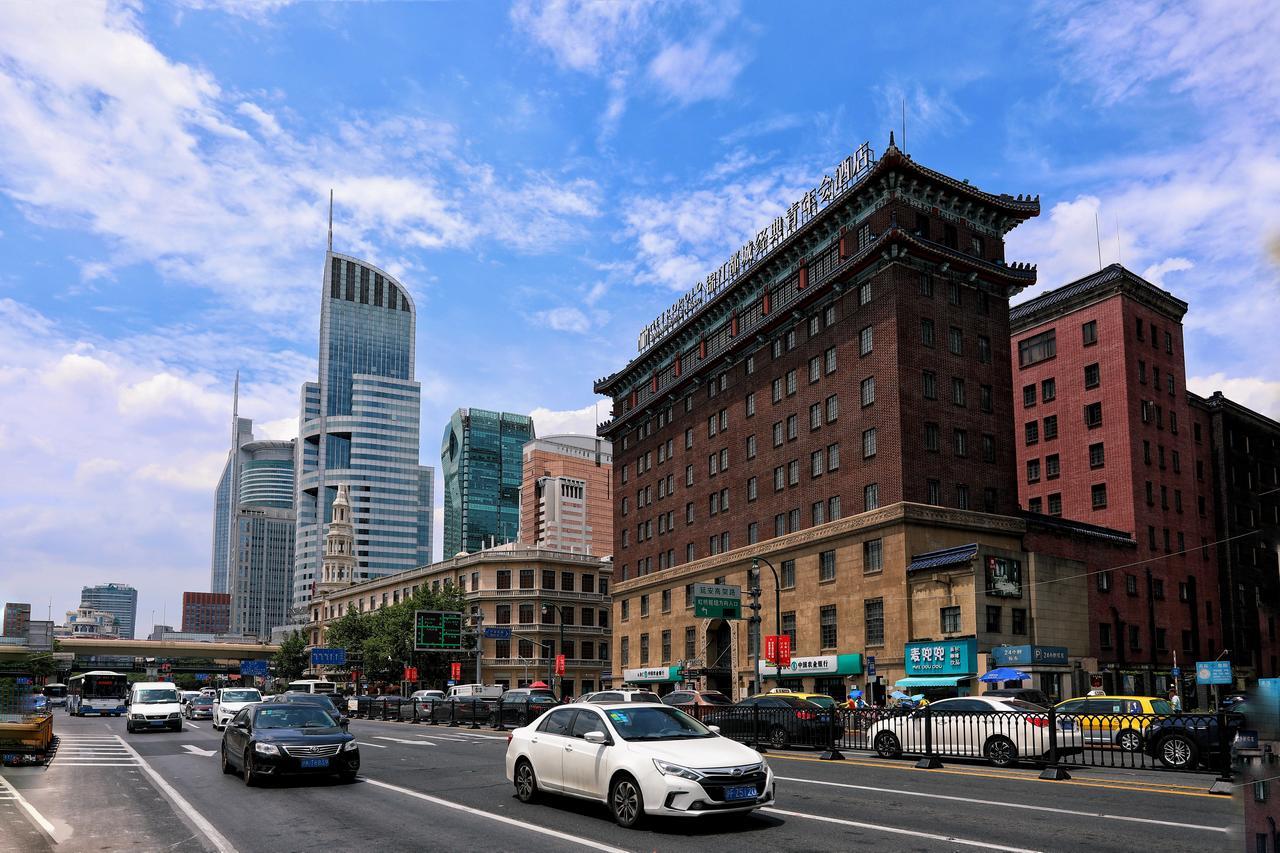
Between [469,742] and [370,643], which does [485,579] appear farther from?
[469,742]

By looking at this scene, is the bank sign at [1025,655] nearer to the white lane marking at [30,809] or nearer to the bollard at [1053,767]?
the bollard at [1053,767]

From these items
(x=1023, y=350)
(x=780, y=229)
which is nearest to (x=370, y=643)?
(x=780, y=229)

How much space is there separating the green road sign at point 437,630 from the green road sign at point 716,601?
2469cm

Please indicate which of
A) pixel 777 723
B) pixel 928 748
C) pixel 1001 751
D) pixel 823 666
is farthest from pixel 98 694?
pixel 1001 751

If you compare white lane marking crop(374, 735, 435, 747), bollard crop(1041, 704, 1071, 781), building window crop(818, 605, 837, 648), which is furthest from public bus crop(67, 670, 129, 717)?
bollard crop(1041, 704, 1071, 781)

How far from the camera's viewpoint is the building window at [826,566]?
58938mm

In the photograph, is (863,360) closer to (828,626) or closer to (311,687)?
(828,626)

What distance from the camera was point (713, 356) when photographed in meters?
73.3

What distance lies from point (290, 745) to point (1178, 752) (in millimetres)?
17408

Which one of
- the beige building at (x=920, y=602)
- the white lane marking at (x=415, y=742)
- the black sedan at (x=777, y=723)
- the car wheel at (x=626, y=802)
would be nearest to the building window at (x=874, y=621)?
the beige building at (x=920, y=602)

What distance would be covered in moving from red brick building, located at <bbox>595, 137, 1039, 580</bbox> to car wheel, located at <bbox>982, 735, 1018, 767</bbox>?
108 ft

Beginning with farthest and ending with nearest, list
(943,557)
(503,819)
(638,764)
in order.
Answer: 1. (943,557)
2. (503,819)
3. (638,764)

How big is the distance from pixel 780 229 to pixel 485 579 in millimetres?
53331

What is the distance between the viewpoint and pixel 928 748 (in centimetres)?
2253
